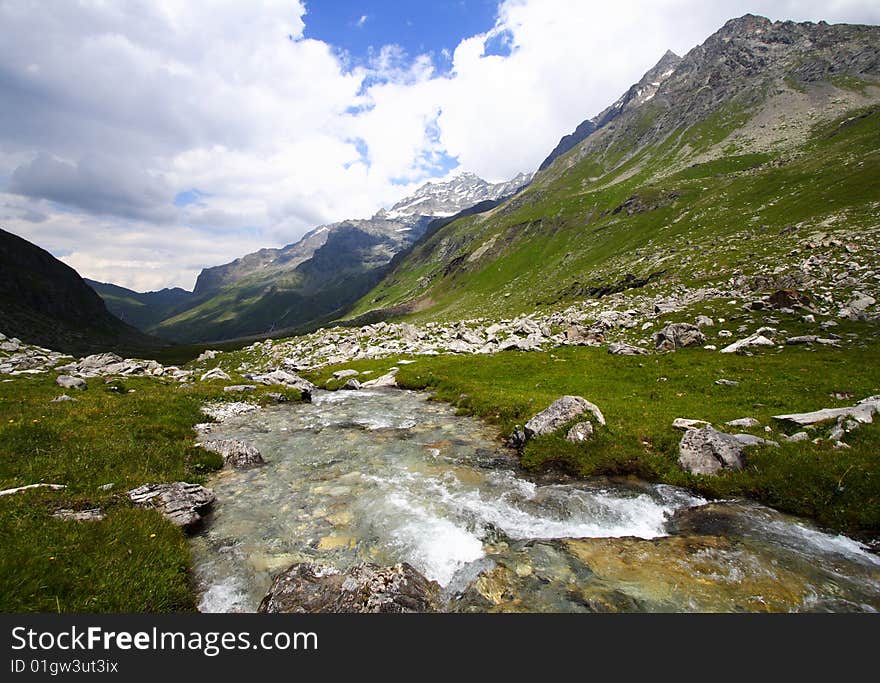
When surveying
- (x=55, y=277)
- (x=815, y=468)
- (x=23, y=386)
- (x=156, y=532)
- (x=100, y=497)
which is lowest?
(x=815, y=468)

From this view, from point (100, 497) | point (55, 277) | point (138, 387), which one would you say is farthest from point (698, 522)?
point (55, 277)

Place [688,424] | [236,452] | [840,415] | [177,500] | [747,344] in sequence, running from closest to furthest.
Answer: [177,500] → [840,415] → [236,452] → [688,424] → [747,344]

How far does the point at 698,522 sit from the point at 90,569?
14.1 meters

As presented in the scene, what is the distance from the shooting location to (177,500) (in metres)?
11.1

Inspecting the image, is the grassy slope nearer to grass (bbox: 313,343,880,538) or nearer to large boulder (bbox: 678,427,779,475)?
grass (bbox: 313,343,880,538)

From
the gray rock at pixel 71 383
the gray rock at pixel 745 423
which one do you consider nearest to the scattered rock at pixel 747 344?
the gray rock at pixel 745 423

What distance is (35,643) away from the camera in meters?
5.81

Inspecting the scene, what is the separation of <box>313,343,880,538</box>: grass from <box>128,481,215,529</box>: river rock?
10.9 meters

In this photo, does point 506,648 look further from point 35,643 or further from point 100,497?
point 100,497

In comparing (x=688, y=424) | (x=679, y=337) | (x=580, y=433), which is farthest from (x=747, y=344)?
(x=580, y=433)

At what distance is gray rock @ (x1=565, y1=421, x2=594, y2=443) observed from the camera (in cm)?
1491

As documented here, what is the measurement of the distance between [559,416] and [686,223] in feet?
341

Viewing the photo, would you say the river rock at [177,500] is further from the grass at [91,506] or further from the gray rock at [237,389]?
the gray rock at [237,389]

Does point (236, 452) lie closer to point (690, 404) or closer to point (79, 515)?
point (79, 515)
